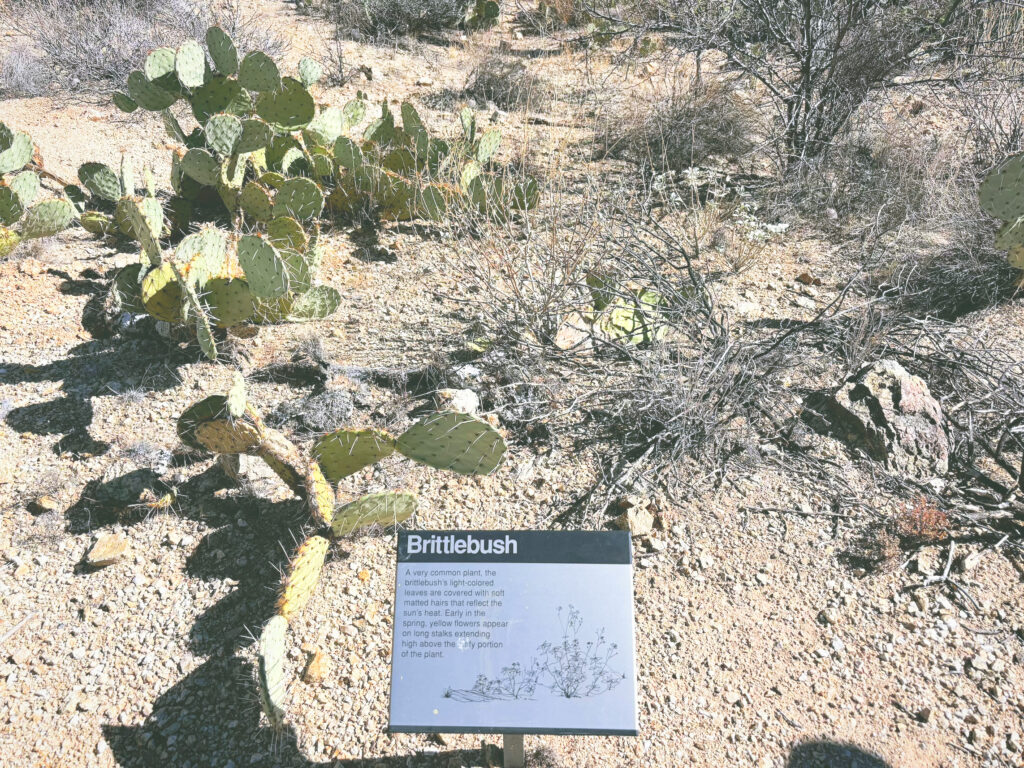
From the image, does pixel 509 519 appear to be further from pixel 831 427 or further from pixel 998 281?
pixel 998 281

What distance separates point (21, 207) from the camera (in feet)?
13.7

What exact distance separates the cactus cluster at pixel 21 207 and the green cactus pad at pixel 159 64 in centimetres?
81

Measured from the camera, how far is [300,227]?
4023 mm

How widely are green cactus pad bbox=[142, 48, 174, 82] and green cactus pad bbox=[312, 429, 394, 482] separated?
8.84 ft

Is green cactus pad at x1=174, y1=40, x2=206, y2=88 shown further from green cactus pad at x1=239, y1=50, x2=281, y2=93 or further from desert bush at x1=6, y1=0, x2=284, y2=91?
desert bush at x1=6, y1=0, x2=284, y2=91

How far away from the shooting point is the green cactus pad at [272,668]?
205cm

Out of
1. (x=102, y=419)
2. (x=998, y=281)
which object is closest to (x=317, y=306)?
(x=102, y=419)

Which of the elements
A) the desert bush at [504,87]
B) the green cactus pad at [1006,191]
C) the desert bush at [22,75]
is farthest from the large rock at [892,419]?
the desert bush at [22,75]

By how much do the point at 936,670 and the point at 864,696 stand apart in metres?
0.27

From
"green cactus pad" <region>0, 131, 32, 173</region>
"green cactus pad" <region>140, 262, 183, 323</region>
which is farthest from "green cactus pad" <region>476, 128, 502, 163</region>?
"green cactus pad" <region>0, 131, 32, 173</region>

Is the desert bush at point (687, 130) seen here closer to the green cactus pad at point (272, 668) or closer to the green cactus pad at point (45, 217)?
the green cactus pad at point (45, 217)

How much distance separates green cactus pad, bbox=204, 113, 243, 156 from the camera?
13.0 feet

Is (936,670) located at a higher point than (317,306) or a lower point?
lower

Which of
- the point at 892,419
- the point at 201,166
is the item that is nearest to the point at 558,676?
the point at 892,419
